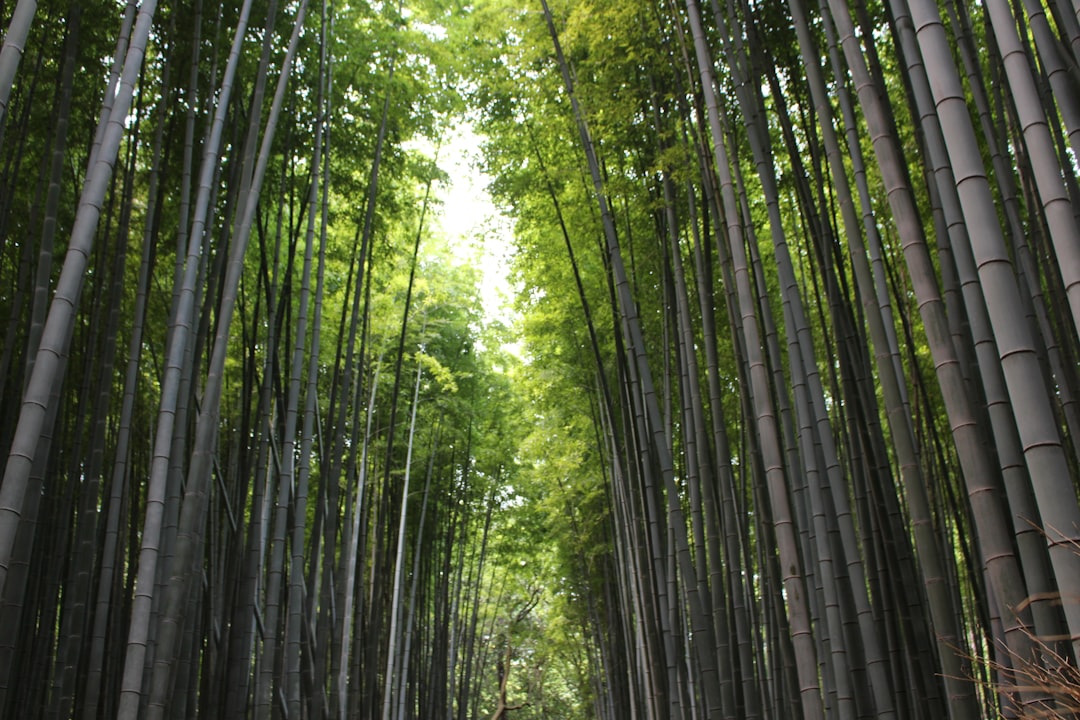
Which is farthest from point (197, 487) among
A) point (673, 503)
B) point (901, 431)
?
point (901, 431)

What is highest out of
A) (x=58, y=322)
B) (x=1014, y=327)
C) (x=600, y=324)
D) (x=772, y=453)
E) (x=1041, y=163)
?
(x=600, y=324)

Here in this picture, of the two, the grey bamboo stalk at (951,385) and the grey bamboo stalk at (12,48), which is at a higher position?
the grey bamboo stalk at (12,48)

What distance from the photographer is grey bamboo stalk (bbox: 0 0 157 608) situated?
2.02 meters

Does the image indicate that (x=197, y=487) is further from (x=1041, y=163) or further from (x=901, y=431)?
(x=1041, y=163)

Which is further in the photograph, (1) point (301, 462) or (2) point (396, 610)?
(2) point (396, 610)

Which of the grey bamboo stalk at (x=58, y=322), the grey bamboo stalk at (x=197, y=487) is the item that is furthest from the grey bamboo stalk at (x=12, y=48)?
the grey bamboo stalk at (x=197, y=487)

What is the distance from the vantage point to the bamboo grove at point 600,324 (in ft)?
6.25

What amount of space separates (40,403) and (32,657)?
2088 mm

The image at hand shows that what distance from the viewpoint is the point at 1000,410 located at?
1.66 metres

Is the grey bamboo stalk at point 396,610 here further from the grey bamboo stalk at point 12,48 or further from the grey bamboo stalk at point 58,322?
the grey bamboo stalk at point 12,48

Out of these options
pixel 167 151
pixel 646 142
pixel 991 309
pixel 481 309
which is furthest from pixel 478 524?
pixel 991 309

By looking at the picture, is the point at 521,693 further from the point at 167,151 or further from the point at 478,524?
the point at 167,151

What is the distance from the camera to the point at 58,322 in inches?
85.9

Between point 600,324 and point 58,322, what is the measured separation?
4940 mm
